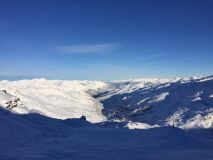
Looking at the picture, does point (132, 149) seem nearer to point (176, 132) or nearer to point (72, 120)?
point (176, 132)

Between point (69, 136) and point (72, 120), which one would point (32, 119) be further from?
point (69, 136)

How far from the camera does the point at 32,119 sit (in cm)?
10431

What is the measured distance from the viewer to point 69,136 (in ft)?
267

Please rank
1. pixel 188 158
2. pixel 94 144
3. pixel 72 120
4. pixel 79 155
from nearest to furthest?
pixel 188 158
pixel 79 155
pixel 94 144
pixel 72 120

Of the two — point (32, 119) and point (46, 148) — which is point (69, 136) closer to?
point (46, 148)

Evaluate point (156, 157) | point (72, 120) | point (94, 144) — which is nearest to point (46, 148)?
point (94, 144)

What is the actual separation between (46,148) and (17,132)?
17.4 metres

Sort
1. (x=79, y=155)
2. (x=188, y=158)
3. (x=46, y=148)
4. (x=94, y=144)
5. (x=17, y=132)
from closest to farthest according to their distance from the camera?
(x=188, y=158), (x=79, y=155), (x=46, y=148), (x=94, y=144), (x=17, y=132)

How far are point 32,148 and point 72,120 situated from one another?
2242 inches

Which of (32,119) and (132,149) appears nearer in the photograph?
(132,149)

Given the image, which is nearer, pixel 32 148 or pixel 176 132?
pixel 32 148

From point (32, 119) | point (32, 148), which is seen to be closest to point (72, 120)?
point (32, 119)

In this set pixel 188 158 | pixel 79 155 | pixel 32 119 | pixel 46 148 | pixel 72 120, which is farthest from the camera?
pixel 72 120

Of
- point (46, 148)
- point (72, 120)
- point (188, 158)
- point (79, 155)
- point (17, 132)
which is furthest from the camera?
point (72, 120)
